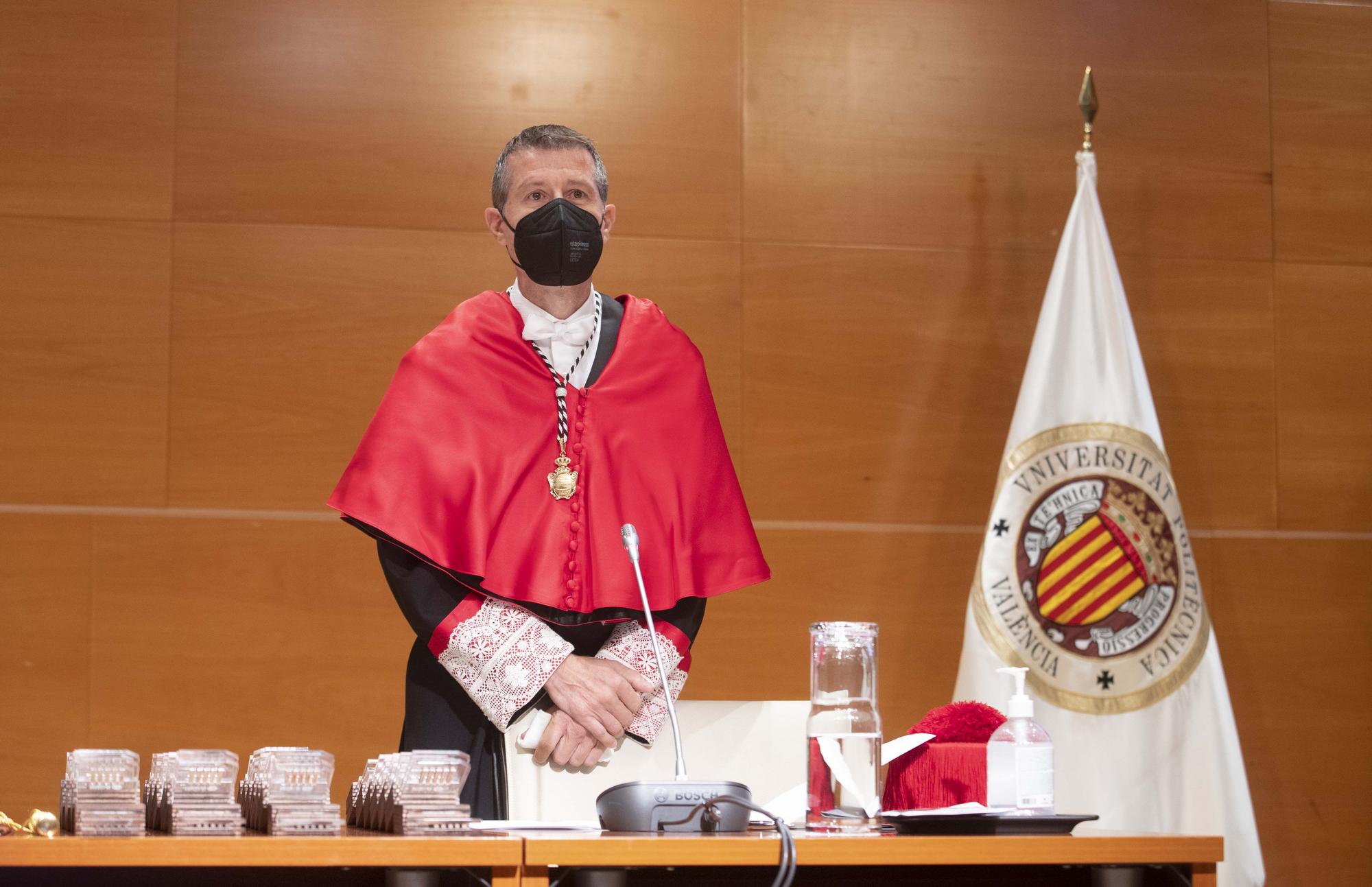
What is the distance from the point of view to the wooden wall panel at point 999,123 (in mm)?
3896

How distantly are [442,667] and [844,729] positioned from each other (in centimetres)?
71

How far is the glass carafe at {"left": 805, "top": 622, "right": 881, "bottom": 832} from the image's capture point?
5.74 ft

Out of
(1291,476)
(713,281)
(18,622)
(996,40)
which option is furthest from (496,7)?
(1291,476)

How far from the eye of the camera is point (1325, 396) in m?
4.02

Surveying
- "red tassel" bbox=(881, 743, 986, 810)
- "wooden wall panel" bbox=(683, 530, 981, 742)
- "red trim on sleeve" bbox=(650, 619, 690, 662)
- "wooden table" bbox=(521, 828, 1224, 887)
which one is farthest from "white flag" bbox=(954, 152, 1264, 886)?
"wooden table" bbox=(521, 828, 1224, 887)

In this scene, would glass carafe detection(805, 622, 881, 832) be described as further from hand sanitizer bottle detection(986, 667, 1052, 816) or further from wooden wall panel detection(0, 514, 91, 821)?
wooden wall panel detection(0, 514, 91, 821)

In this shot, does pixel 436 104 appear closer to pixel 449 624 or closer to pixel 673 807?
pixel 449 624

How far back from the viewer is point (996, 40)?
4008 mm

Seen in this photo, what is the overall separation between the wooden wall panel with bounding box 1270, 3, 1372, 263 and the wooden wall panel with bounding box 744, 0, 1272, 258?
0.18 ft

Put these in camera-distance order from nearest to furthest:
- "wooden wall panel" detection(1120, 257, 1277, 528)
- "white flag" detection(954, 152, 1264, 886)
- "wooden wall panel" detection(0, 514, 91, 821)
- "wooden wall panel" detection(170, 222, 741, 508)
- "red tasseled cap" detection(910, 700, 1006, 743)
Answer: "red tasseled cap" detection(910, 700, 1006, 743) → "white flag" detection(954, 152, 1264, 886) → "wooden wall panel" detection(0, 514, 91, 821) → "wooden wall panel" detection(170, 222, 741, 508) → "wooden wall panel" detection(1120, 257, 1277, 528)

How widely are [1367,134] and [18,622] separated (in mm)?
3666

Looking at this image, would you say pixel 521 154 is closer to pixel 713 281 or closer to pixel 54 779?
pixel 713 281

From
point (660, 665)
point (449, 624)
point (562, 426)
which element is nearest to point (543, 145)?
point (562, 426)

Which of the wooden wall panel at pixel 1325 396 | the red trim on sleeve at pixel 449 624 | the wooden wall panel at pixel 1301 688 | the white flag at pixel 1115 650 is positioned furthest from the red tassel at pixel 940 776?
the wooden wall panel at pixel 1325 396
